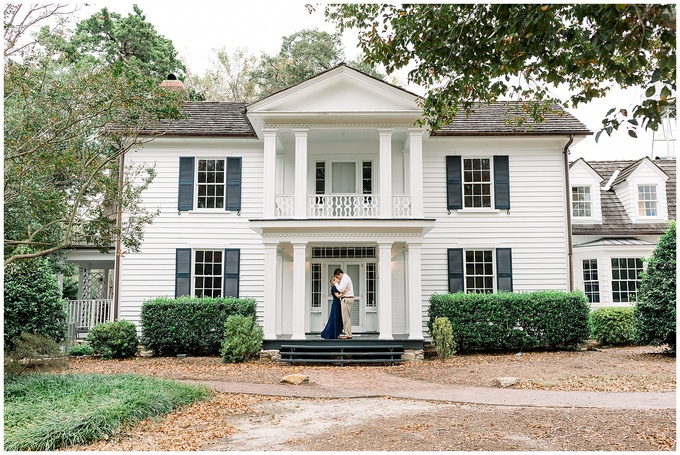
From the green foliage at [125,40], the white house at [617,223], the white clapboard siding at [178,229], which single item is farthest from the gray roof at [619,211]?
the green foliage at [125,40]

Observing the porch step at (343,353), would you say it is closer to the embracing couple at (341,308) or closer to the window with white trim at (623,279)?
the embracing couple at (341,308)

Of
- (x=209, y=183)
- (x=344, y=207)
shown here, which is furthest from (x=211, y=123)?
(x=344, y=207)

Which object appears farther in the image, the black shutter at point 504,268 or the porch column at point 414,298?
the black shutter at point 504,268

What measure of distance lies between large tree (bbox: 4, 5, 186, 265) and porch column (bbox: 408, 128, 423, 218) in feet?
22.7

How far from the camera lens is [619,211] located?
827 inches

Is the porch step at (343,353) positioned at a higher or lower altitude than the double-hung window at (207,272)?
lower

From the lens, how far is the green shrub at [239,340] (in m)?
14.6

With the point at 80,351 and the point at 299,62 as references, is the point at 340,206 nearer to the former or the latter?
the point at 80,351

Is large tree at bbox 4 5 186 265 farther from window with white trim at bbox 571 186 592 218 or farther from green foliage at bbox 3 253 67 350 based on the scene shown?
window with white trim at bbox 571 186 592 218

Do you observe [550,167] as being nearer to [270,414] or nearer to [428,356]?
[428,356]

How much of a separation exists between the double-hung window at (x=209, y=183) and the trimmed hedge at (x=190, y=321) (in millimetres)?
3246

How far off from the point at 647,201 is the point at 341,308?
41.5ft

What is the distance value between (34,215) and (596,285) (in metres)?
16.8

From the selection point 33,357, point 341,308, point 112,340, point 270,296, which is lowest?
point 112,340
